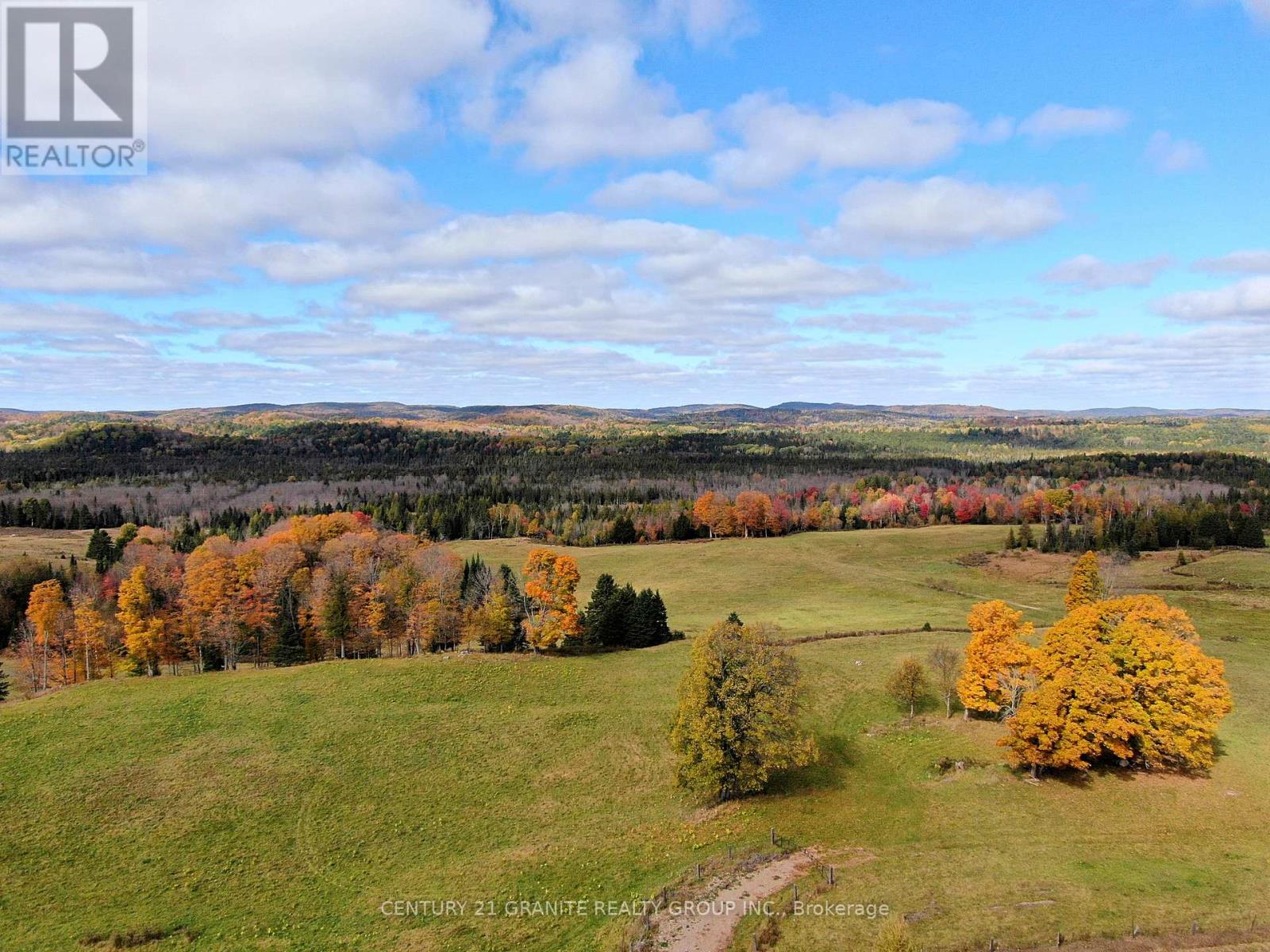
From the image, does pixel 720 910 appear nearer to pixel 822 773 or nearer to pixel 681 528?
pixel 822 773

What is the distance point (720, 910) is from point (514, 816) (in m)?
16.0

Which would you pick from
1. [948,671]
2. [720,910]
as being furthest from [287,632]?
[948,671]

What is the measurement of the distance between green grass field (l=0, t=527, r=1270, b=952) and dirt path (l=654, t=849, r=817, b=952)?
53.6 inches

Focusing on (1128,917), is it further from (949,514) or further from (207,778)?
(949,514)

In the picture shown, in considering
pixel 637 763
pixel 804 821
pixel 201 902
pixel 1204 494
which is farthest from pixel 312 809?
pixel 1204 494

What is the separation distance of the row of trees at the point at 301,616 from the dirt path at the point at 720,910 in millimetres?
40499

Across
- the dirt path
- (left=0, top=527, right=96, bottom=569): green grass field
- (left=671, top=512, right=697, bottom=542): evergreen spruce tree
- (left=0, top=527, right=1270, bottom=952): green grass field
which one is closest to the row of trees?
(left=0, top=527, right=1270, bottom=952): green grass field

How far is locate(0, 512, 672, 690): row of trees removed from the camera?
233 ft

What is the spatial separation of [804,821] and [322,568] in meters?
63.9

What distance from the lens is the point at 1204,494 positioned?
19138 cm

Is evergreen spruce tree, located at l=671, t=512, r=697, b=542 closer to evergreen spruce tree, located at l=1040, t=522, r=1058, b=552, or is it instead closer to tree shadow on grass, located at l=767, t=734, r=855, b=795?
evergreen spruce tree, located at l=1040, t=522, r=1058, b=552

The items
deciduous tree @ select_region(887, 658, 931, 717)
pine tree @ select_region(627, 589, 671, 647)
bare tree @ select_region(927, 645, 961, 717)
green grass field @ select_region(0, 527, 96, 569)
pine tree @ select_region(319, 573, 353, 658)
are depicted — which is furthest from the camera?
green grass field @ select_region(0, 527, 96, 569)

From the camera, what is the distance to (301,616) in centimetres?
7588

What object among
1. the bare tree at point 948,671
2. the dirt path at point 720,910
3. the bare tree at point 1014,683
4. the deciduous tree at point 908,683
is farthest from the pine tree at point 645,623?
the dirt path at point 720,910
